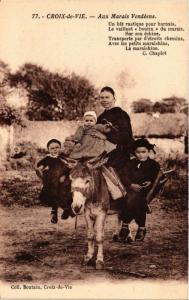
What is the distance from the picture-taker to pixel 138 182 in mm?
3305

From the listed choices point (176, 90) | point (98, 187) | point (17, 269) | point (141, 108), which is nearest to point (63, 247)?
point (17, 269)

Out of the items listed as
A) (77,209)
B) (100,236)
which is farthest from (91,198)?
(100,236)

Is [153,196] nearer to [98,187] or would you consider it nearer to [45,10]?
[98,187]

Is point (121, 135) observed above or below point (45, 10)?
below

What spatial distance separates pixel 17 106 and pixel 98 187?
0.93 m

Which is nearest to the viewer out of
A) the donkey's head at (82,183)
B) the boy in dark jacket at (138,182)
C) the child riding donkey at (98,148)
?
the donkey's head at (82,183)

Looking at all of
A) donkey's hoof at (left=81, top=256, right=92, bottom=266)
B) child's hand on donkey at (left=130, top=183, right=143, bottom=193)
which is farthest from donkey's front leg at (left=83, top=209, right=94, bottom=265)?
child's hand on donkey at (left=130, top=183, right=143, bottom=193)

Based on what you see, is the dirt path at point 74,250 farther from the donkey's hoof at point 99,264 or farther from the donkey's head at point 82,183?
the donkey's head at point 82,183

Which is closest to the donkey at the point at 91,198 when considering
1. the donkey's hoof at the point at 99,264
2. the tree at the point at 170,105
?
the donkey's hoof at the point at 99,264

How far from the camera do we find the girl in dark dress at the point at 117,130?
3.24 metres

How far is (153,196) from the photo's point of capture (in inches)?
132

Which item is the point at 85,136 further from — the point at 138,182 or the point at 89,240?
the point at 89,240

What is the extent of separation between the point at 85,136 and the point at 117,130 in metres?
0.24

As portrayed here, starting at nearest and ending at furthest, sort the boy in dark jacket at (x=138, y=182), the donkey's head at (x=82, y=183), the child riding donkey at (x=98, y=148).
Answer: the donkey's head at (x=82, y=183) < the child riding donkey at (x=98, y=148) < the boy in dark jacket at (x=138, y=182)
